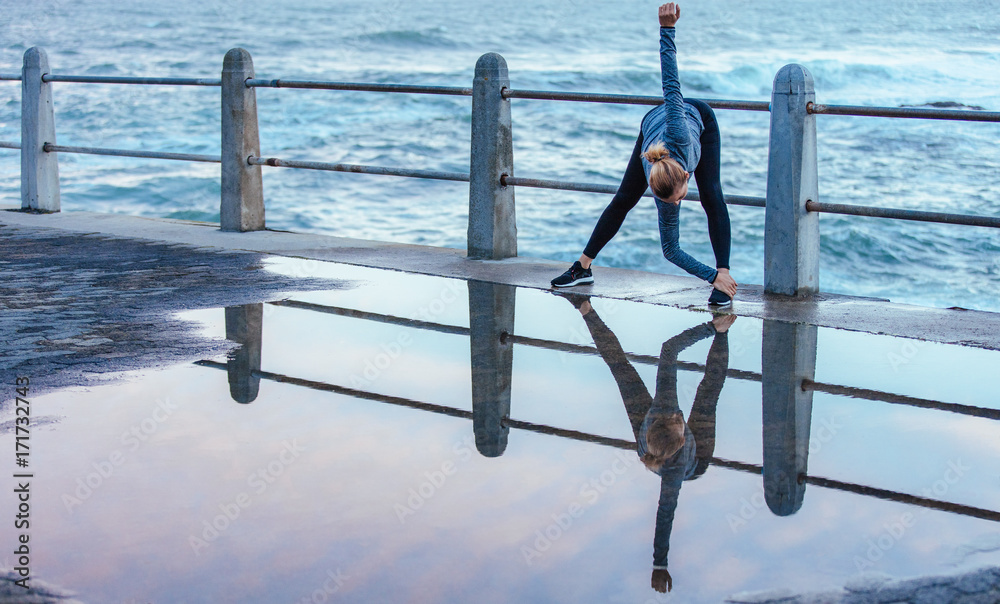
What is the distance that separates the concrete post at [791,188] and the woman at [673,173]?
0.31m

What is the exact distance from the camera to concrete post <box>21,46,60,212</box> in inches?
391

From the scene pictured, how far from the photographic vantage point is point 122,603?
260cm

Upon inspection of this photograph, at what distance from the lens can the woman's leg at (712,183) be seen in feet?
20.0

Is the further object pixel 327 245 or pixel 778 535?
pixel 327 245

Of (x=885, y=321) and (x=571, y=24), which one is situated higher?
(x=571, y=24)

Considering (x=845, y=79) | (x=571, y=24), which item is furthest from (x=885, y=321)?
(x=571, y=24)

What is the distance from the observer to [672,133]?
223 inches

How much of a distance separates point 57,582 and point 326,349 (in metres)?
2.50

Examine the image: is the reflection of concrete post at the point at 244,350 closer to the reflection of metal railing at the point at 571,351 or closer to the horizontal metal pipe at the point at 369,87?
the reflection of metal railing at the point at 571,351

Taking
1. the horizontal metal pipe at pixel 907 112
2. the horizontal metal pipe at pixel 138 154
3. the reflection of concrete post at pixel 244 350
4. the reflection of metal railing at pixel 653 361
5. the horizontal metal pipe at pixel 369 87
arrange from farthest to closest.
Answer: the horizontal metal pipe at pixel 138 154
the horizontal metal pipe at pixel 369 87
the horizontal metal pipe at pixel 907 112
the reflection of concrete post at pixel 244 350
the reflection of metal railing at pixel 653 361

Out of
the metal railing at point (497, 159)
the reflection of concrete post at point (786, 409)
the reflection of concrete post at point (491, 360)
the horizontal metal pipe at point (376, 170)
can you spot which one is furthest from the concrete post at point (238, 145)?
the reflection of concrete post at point (786, 409)

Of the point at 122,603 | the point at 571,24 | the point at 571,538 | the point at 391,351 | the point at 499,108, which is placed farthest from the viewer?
the point at 571,24

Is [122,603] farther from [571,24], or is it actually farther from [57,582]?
[571,24]

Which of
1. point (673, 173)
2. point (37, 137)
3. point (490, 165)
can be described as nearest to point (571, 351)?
point (673, 173)
